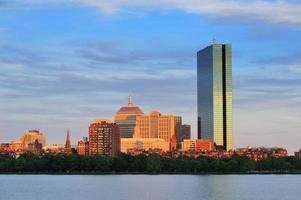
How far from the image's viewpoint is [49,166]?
19662cm

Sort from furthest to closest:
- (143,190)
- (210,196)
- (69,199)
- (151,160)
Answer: (151,160) → (143,190) → (210,196) → (69,199)

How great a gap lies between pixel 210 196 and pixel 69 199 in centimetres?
1754

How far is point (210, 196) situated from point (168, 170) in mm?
104592

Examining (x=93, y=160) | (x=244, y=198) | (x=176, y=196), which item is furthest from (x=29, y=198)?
(x=93, y=160)

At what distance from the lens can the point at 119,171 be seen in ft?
643

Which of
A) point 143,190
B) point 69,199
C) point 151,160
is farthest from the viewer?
point 151,160

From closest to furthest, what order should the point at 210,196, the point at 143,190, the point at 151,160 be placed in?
the point at 210,196
the point at 143,190
the point at 151,160

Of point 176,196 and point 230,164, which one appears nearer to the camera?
point 176,196

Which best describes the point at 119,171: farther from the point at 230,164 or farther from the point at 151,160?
the point at 230,164

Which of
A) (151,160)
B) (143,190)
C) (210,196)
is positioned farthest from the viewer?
(151,160)

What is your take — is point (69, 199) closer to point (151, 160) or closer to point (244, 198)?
point (244, 198)

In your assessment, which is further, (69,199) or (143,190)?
(143,190)

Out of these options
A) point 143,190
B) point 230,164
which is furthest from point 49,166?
point 143,190

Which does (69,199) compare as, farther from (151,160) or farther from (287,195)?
(151,160)
